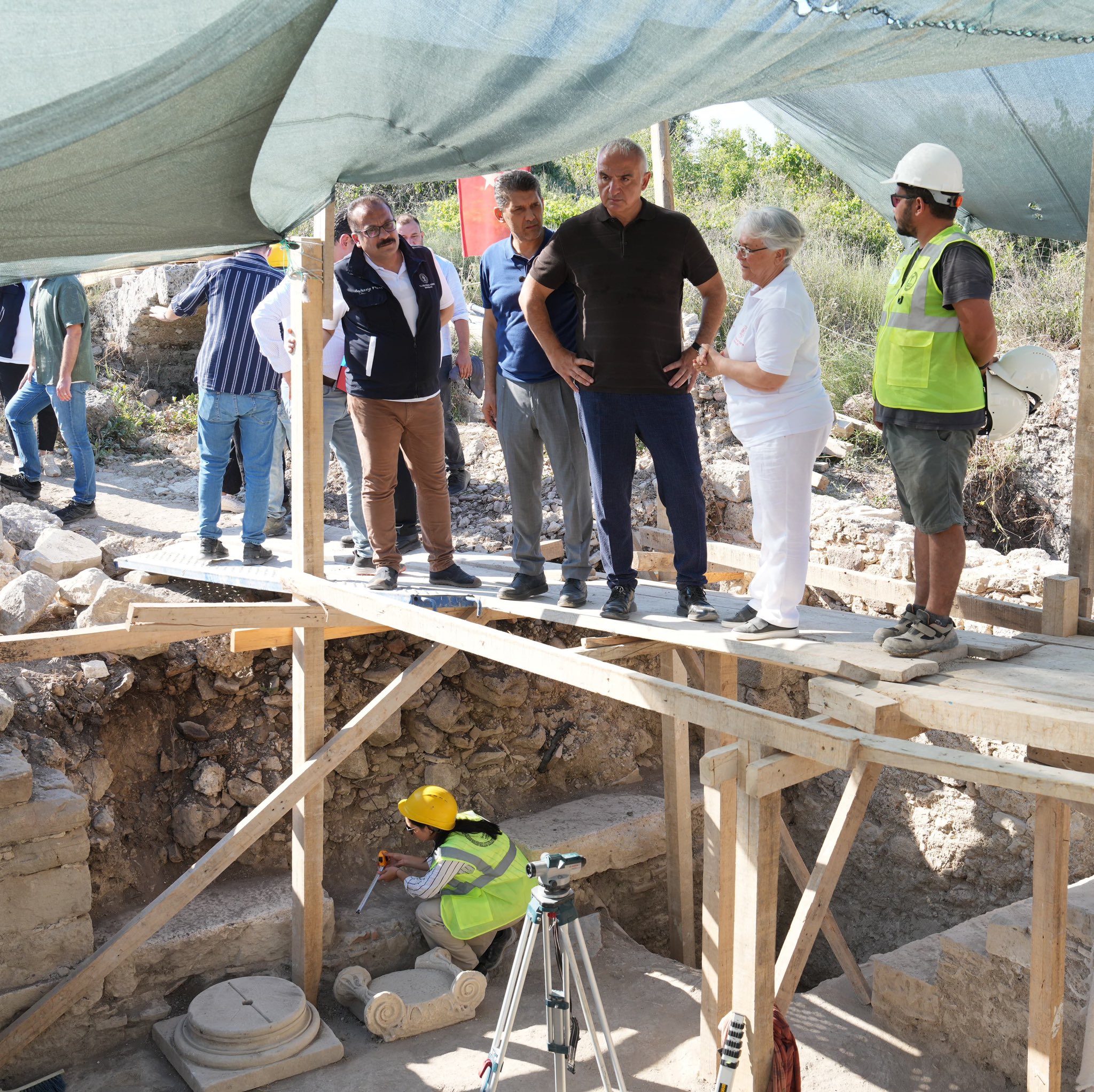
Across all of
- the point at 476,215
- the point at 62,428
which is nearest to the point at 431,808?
the point at 62,428

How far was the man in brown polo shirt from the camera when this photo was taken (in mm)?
4316

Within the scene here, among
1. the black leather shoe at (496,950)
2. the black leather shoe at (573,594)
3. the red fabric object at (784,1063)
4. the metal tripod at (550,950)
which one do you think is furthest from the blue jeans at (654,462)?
the black leather shoe at (496,950)

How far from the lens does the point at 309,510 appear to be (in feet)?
17.7

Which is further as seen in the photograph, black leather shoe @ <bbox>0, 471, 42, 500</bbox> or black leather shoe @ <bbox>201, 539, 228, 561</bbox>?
black leather shoe @ <bbox>0, 471, 42, 500</bbox>

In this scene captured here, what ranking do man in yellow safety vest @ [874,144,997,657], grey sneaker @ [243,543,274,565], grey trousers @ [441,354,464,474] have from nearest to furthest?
man in yellow safety vest @ [874,144,997,657]
grey sneaker @ [243,543,274,565]
grey trousers @ [441,354,464,474]

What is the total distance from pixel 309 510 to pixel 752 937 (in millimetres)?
2921

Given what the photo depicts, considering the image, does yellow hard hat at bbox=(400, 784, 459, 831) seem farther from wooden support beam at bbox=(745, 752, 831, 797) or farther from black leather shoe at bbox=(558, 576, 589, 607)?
wooden support beam at bbox=(745, 752, 831, 797)

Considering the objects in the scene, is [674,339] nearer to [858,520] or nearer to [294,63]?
[294,63]

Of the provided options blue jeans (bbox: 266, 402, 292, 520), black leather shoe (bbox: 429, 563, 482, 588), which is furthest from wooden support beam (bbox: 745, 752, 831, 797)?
blue jeans (bbox: 266, 402, 292, 520)

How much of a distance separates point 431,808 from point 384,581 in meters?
1.46

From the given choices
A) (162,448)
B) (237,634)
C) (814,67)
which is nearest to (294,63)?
(814,67)

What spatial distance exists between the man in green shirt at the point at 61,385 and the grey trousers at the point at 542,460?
3.82m

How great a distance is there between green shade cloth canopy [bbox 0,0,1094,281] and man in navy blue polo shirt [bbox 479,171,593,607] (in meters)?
1.32

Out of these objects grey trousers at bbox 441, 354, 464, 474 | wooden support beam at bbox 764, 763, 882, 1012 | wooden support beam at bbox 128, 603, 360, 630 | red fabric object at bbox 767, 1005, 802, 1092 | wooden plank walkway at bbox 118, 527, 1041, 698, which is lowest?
red fabric object at bbox 767, 1005, 802, 1092
